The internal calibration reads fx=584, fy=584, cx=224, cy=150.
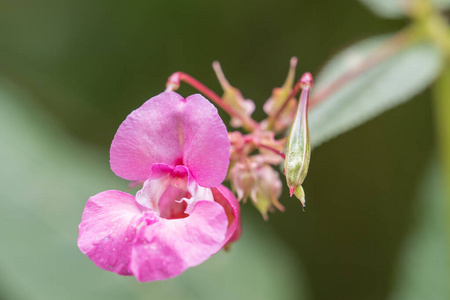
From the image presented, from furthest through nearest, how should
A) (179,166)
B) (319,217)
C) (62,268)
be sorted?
1. (319,217)
2. (62,268)
3. (179,166)

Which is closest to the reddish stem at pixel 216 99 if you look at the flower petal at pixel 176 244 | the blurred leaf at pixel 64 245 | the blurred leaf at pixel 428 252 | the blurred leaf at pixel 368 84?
the blurred leaf at pixel 368 84

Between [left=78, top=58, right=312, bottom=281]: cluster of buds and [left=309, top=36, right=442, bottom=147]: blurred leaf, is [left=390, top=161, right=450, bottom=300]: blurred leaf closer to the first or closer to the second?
[left=309, top=36, right=442, bottom=147]: blurred leaf

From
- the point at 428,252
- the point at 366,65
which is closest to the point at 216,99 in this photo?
the point at 366,65

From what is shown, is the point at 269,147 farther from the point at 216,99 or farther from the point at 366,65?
the point at 366,65

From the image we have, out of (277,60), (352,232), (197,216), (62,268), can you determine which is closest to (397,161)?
(352,232)

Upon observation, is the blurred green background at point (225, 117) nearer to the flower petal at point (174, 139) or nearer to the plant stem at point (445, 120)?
the plant stem at point (445, 120)

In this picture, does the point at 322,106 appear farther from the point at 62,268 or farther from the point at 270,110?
the point at 62,268
